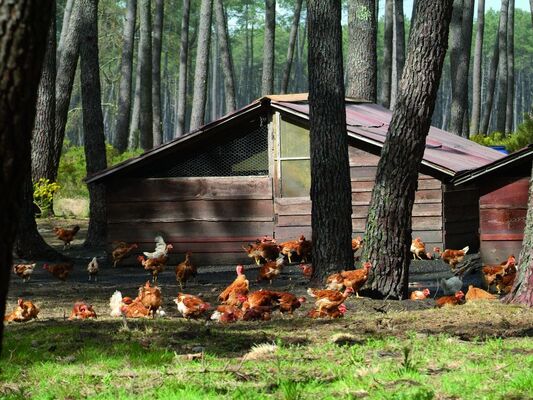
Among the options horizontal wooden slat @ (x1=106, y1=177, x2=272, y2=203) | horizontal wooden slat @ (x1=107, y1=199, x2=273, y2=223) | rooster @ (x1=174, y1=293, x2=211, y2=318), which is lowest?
rooster @ (x1=174, y1=293, x2=211, y2=318)

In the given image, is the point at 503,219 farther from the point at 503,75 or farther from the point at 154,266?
the point at 503,75

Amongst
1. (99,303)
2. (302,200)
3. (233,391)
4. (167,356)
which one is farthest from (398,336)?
(302,200)

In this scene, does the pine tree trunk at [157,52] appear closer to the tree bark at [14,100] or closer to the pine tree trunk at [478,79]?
the pine tree trunk at [478,79]

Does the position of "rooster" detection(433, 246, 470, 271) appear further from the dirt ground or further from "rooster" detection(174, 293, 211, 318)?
"rooster" detection(174, 293, 211, 318)

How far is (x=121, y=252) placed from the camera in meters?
20.1

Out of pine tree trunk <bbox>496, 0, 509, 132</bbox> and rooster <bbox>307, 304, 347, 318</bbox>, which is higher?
pine tree trunk <bbox>496, 0, 509, 132</bbox>

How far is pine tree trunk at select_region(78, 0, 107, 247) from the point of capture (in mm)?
22625

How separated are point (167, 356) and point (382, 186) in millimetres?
5657

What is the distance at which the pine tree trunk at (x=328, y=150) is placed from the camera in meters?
14.4

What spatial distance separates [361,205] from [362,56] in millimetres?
7296

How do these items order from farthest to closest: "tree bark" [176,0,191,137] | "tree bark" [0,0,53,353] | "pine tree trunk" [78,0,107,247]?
1. "tree bark" [176,0,191,137]
2. "pine tree trunk" [78,0,107,247]
3. "tree bark" [0,0,53,353]

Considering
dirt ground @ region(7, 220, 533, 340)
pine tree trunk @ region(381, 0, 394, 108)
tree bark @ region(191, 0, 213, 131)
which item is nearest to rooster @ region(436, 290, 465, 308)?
dirt ground @ region(7, 220, 533, 340)

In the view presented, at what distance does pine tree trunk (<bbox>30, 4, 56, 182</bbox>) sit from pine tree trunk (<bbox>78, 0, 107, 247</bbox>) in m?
0.98

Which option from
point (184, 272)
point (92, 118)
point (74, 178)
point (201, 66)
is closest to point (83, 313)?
point (184, 272)
